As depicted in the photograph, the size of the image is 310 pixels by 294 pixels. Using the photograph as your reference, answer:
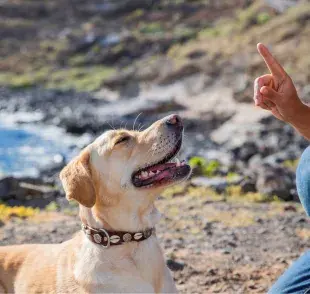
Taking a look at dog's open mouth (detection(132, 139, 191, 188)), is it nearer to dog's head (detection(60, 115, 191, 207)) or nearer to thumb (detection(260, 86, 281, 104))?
dog's head (detection(60, 115, 191, 207))

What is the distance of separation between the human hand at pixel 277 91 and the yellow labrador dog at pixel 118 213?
0.73 m

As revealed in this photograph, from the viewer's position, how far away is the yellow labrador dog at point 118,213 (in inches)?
189

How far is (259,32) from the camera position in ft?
146

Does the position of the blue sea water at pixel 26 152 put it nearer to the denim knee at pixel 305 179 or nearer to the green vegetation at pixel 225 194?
the green vegetation at pixel 225 194

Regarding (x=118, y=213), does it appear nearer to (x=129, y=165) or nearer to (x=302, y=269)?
(x=129, y=165)

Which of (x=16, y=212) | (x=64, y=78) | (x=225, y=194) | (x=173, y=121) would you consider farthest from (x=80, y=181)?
(x=64, y=78)

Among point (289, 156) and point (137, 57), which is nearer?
point (289, 156)

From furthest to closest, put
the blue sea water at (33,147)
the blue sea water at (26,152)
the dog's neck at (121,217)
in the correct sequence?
1. the blue sea water at (33,147)
2. the blue sea water at (26,152)
3. the dog's neck at (121,217)

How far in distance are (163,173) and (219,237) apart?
12.8ft

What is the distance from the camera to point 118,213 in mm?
4824

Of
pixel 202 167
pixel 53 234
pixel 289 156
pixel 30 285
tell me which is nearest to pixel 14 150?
pixel 289 156

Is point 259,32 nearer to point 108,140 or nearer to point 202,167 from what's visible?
point 202,167

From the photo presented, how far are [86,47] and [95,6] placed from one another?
55.6 feet

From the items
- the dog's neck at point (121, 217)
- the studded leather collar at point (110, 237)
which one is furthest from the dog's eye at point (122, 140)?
the studded leather collar at point (110, 237)
